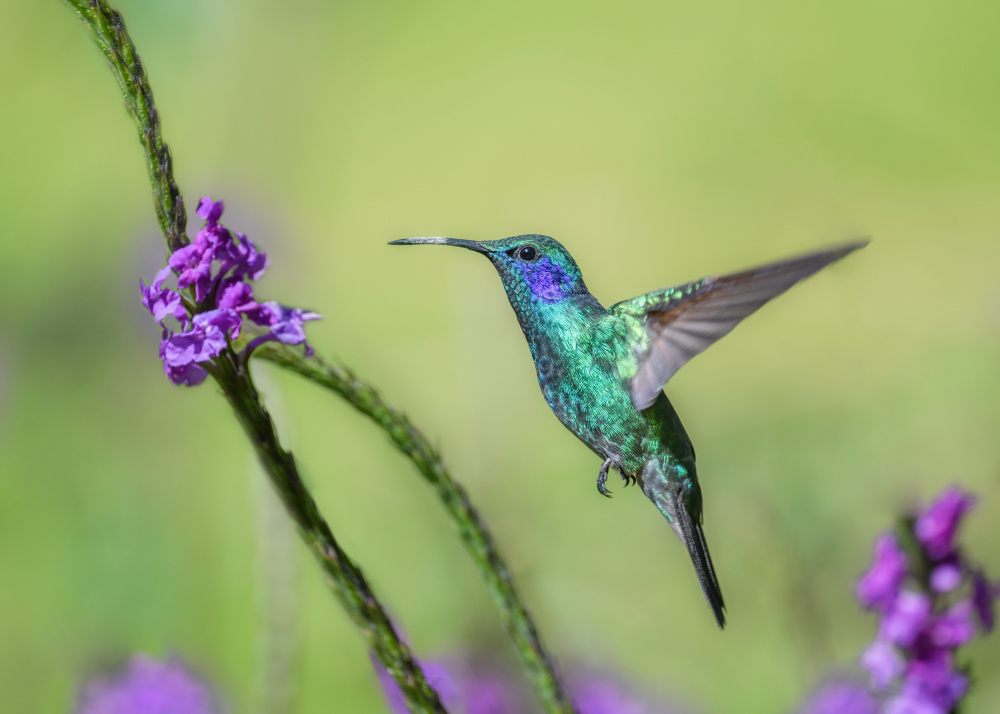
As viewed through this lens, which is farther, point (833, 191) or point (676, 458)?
point (833, 191)

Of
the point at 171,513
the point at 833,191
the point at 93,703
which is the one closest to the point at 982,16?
the point at 833,191

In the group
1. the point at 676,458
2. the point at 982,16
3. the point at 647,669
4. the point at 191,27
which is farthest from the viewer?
the point at 982,16

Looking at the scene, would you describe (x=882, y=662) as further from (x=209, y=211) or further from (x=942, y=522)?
(x=209, y=211)

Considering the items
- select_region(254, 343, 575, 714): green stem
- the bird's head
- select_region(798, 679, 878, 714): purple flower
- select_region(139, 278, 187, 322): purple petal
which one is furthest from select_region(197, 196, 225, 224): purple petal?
select_region(798, 679, 878, 714): purple flower

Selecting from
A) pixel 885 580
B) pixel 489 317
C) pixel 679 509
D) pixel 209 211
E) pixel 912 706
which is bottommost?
pixel 912 706

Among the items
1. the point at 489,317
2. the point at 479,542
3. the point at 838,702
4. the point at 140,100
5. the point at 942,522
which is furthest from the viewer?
the point at 489,317

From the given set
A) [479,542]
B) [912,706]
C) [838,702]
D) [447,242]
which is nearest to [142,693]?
[479,542]

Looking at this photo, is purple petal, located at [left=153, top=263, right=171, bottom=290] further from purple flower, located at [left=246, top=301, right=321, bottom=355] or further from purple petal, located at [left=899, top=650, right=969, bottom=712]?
purple petal, located at [left=899, top=650, right=969, bottom=712]

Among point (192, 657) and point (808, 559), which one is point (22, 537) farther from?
point (808, 559)
